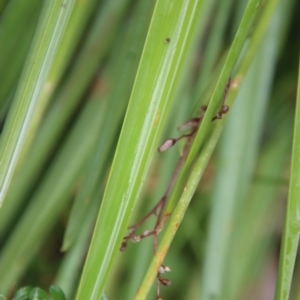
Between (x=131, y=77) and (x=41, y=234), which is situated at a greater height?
(x=131, y=77)

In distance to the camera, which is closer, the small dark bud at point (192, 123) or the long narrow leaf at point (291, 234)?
the long narrow leaf at point (291, 234)

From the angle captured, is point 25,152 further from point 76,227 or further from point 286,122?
point 286,122

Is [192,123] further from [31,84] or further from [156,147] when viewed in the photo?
[31,84]

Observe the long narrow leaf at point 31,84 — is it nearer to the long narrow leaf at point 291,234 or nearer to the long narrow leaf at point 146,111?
the long narrow leaf at point 146,111

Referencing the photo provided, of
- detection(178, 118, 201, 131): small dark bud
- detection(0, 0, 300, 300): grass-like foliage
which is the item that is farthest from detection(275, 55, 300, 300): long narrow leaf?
detection(178, 118, 201, 131): small dark bud

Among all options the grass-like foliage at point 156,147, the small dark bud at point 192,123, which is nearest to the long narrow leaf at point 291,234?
the grass-like foliage at point 156,147

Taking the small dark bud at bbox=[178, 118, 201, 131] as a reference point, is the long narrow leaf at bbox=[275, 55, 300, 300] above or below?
below

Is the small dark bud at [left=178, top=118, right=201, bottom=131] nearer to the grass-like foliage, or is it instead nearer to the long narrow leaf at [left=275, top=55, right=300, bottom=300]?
the grass-like foliage

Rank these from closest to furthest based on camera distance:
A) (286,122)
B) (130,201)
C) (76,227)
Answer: (130,201), (76,227), (286,122)

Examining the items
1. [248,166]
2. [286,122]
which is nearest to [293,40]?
[286,122]
